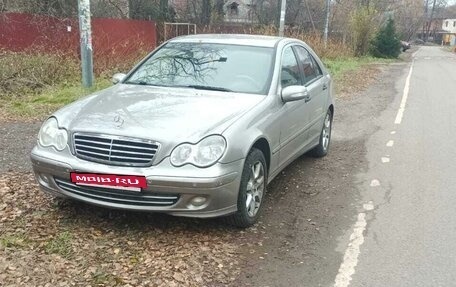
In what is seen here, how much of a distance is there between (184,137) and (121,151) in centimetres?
49

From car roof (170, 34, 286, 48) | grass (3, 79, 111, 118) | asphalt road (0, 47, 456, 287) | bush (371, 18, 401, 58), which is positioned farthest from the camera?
bush (371, 18, 401, 58)

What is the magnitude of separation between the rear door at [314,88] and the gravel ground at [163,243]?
37.0 inches

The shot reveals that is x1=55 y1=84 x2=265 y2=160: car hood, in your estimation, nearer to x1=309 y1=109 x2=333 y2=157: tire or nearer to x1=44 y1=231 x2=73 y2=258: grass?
x1=44 y1=231 x2=73 y2=258: grass

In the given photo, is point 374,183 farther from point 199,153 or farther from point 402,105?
point 402,105

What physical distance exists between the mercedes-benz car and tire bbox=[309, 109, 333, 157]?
1.40 metres

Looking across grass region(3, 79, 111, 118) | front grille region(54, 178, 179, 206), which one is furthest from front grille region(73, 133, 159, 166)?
grass region(3, 79, 111, 118)

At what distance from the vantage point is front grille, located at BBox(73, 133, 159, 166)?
393 centimetres

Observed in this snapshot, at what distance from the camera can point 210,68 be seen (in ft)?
17.6

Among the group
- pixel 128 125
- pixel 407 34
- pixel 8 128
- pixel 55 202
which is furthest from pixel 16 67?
pixel 407 34

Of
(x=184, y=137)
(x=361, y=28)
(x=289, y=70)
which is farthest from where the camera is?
(x=361, y=28)

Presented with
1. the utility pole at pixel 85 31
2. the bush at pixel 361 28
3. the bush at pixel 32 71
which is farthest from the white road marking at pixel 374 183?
the bush at pixel 361 28

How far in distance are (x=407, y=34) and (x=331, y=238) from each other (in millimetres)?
90230

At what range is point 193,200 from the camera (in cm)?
399

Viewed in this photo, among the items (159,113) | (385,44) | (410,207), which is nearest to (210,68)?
(159,113)
